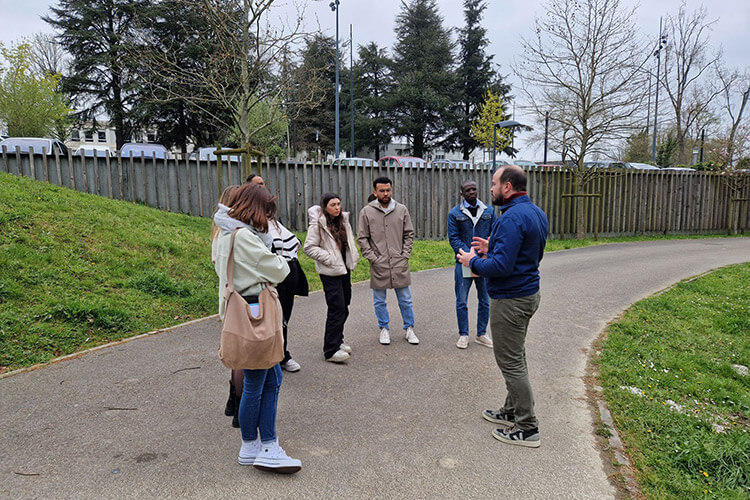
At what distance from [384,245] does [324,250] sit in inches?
33.6

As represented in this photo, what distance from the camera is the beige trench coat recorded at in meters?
5.52

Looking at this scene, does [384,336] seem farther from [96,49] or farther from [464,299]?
[96,49]

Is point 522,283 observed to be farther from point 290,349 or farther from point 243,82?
point 243,82

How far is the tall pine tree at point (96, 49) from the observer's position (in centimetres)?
2947

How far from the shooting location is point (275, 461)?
10.0 feet

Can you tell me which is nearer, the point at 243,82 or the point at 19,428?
the point at 19,428

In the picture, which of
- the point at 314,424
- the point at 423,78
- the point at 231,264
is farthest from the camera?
the point at 423,78

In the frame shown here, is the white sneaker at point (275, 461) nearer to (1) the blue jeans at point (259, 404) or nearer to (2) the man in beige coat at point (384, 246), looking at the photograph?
(1) the blue jeans at point (259, 404)

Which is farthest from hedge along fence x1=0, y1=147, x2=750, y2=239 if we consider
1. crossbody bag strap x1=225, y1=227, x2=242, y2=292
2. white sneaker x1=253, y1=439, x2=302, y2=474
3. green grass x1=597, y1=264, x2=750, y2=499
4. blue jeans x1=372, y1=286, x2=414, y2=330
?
green grass x1=597, y1=264, x2=750, y2=499

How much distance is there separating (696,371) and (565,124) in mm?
12248

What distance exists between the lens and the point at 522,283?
11.3 ft

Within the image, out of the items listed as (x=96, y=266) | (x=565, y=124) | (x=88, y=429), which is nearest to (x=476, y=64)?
(x=565, y=124)

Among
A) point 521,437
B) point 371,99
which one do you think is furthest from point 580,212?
point 371,99

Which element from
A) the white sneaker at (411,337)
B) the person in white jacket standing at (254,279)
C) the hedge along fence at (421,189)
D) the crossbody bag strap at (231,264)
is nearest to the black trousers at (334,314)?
the white sneaker at (411,337)
